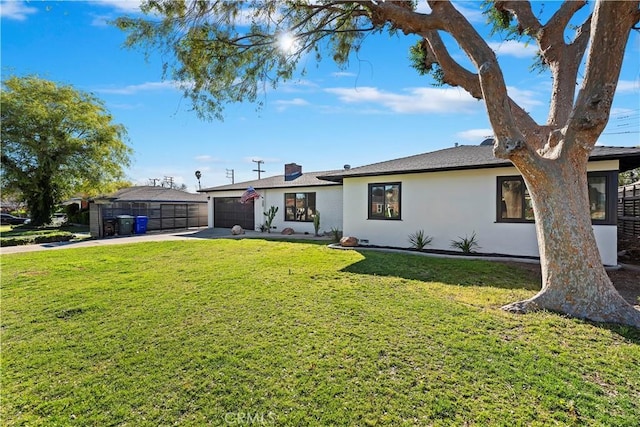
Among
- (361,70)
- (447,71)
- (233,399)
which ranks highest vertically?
(361,70)

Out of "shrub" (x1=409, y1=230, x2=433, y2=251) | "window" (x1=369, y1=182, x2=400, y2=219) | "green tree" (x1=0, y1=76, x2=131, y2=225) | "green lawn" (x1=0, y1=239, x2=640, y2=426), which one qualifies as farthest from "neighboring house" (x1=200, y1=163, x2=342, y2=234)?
"green lawn" (x1=0, y1=239, x2=640, y2=426)

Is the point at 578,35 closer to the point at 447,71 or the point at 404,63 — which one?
the point at 447,71

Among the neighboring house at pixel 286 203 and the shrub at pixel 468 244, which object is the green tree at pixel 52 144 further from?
the shrub at pixel 468 244

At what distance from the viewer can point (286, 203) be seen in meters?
17.4

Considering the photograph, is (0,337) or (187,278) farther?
(187,278)

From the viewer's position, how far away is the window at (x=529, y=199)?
7.79 metres

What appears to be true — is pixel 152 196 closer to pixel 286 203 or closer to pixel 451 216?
pixel 286 203

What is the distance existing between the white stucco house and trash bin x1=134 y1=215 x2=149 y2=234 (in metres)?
12.4

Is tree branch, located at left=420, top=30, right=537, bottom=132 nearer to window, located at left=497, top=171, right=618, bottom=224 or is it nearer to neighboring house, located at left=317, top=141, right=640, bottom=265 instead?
neighboring house, located at left=317, top=141, right=640, bottom=265

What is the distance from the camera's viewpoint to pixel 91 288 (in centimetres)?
616

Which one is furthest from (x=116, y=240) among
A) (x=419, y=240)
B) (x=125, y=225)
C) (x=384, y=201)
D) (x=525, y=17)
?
(x=525, y=17)

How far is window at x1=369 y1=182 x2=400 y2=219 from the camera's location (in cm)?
1123

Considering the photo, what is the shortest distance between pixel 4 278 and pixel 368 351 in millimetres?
8385

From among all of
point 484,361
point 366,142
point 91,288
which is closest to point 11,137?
point 91,288
